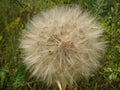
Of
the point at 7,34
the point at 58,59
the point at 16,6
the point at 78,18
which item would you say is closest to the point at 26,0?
the point at 16,6

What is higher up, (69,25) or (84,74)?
(69,25)

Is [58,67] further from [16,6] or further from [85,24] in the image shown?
[16,6]

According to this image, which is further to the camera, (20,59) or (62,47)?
(20,59)

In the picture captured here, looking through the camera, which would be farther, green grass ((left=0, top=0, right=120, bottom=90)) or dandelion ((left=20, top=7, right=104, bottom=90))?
green grass ((left=0, top=0, right=120, bottom=90))
